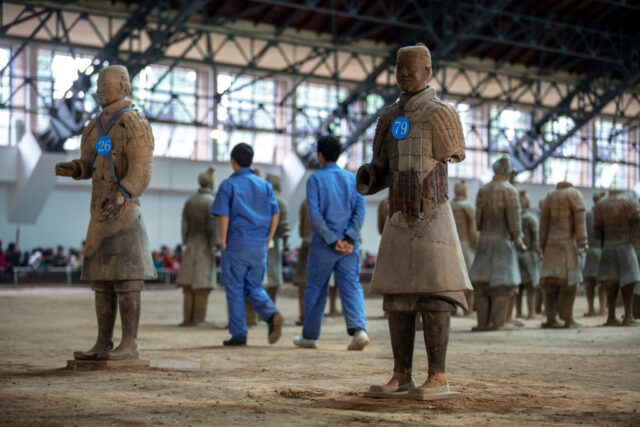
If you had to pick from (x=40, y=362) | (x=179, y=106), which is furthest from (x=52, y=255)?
(x=40, y=362)

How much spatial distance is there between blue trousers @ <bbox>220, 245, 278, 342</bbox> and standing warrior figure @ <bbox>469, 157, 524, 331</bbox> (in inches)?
144

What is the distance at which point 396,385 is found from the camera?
5246 mm

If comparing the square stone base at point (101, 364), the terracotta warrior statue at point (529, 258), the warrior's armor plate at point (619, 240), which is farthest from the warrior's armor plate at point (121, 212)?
the terracotta warrior statue at point (529, 258)

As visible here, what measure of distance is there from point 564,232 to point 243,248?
5138 millimetres

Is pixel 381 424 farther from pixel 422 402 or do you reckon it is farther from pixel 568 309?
pixel 568 309

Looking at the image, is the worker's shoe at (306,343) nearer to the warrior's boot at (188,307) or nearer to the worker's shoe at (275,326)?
the worker's shoe at (275,326)

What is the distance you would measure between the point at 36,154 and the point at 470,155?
664 inches

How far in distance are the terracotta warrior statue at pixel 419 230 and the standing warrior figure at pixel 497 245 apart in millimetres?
6168

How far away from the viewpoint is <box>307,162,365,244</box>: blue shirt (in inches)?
339

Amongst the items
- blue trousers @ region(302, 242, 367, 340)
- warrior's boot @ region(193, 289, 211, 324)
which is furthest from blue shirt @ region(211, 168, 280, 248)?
warrior's boot @ region(193, 289, 211, 324)

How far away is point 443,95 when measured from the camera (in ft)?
99.6

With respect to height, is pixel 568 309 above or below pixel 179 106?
below

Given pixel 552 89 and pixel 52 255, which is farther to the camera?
pixel 552 89

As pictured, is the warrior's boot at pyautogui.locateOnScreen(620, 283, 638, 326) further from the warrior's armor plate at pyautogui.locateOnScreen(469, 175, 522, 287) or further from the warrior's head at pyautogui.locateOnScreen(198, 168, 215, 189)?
the warrior's head at pyautogui.locateOnScreen(198, 168, 215, 189)
